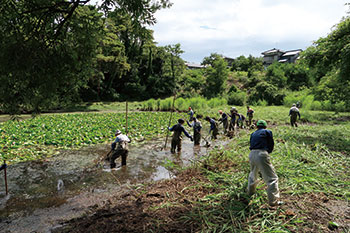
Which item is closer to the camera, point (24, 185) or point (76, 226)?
point (76, 226)

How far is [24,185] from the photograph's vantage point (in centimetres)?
588

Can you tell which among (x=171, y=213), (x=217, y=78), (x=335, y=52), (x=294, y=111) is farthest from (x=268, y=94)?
(x=171, y=213)

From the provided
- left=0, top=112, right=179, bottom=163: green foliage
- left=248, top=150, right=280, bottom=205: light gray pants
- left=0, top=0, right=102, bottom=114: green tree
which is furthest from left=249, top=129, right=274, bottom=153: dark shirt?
left=0, top=112, right=179, bottom=163: green foliage

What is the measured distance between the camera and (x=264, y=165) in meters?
4.05

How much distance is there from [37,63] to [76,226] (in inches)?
122

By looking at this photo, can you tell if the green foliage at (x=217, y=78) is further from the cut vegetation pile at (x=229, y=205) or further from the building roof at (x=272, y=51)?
the cut vegetation pile at (x=229, y=205)

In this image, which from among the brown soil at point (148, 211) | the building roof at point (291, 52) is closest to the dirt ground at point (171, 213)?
the brown soil at point (148, 211)

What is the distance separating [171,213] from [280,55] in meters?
64.5

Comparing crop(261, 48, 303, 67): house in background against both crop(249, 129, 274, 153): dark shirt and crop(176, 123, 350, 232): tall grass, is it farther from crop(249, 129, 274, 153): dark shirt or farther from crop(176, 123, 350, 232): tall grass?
crop(249, 129, 274, 153): dark shirt

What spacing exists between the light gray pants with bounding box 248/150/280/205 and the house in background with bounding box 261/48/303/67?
188 feet

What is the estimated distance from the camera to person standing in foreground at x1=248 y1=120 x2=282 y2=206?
12.9 feet

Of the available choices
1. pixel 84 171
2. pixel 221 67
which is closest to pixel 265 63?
pixel 221 67

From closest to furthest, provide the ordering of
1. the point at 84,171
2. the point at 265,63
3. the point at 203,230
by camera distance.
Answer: the point at 203,230, the point at 84,171, the point at 265,63

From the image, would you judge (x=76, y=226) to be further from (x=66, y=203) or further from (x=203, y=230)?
(x=203, y=230)
